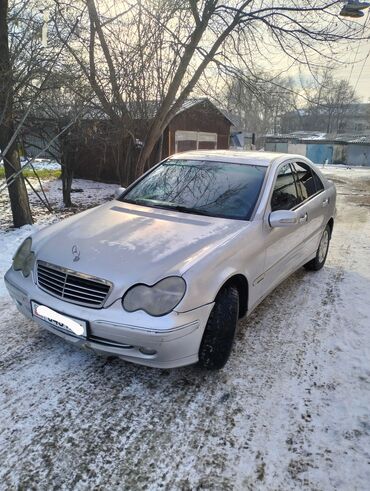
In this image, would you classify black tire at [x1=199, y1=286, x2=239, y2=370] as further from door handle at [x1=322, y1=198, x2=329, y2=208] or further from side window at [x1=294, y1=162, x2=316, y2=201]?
door handle at [x1=322, y1=198, x2=329, y2=208]

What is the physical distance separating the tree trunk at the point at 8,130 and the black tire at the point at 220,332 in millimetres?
3376

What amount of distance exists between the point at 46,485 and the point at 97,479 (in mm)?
257

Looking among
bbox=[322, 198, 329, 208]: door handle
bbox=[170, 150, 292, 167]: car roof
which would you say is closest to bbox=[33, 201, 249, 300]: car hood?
bbox=[170, 150, 292, 167]: car roof

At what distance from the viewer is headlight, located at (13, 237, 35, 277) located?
3.00 meters

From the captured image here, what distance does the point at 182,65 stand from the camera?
8.20m

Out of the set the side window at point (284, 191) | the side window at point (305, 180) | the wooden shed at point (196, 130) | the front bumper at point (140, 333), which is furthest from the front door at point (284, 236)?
the wooden shed at point (196, 130)

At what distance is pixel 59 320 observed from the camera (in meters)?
2.69

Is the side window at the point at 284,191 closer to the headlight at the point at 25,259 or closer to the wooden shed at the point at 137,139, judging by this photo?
the headlight at the point at 25,259

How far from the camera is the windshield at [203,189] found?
3.50 metres

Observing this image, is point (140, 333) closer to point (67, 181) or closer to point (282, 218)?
point (282, 218)

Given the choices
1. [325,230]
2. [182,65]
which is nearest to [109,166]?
[182,65]

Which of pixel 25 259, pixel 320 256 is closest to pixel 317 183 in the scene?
pixel 320 256

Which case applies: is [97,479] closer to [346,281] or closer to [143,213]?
[143,213]

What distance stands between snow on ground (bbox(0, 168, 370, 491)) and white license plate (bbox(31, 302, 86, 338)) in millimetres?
418
